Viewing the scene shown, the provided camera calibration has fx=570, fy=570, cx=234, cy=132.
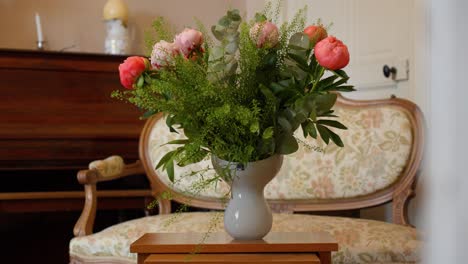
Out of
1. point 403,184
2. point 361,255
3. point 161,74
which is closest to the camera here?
point 161,74

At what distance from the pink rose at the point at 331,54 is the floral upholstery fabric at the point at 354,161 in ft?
3.73

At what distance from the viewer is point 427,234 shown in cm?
34

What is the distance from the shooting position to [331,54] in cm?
118

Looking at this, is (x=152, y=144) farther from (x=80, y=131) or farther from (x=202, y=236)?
(x=202, y=236)

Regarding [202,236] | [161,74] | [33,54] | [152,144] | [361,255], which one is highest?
[33,54]

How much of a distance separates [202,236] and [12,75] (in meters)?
1.89

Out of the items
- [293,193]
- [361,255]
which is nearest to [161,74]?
[361,255]

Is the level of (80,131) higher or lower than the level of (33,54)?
lower

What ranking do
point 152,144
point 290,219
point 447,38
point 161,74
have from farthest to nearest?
point 152,144, point 290,219, point 161,74, point 447,38

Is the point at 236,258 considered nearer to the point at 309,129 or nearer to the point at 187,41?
the point at 309,129

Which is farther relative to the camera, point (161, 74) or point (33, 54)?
point (33, 54)

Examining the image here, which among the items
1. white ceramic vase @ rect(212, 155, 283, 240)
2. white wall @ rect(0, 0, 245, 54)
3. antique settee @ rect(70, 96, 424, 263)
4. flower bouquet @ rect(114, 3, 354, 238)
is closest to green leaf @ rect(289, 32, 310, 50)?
flower bouquet @ rect(114, 3, 354, 238)

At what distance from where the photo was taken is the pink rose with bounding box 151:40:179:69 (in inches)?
50.8

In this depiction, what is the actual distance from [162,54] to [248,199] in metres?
0.40
